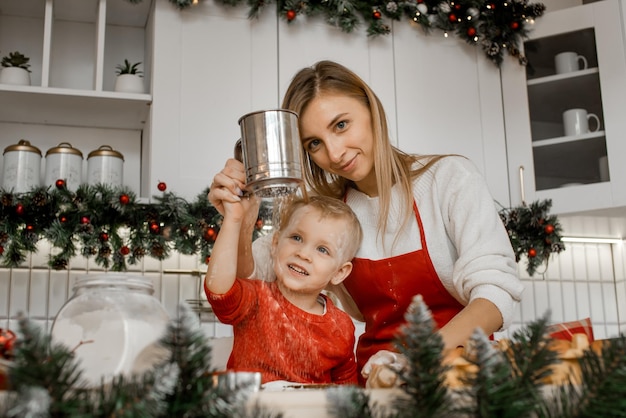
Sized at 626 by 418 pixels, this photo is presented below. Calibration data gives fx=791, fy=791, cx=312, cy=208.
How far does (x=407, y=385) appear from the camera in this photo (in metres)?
0.54

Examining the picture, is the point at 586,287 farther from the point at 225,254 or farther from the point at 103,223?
the point at 225,254

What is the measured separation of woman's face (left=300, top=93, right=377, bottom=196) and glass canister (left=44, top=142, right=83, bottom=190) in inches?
45.8

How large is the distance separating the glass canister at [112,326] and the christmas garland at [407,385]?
0.29 feet

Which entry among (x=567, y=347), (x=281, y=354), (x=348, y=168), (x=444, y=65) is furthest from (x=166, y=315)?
(x=444, y=65)

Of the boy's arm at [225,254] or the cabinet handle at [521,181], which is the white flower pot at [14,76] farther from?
the cabinet handle at [521,181]

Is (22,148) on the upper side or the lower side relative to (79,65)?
lower

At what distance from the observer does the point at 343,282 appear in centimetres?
147

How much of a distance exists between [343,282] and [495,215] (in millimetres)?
320

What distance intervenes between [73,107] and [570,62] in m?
1.65

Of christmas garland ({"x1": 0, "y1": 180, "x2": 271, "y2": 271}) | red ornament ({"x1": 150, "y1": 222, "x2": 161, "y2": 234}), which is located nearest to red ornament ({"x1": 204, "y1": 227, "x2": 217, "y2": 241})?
christmas garland ({"x1": 0, "y1": 180, "x2": 271, "y2": 271})

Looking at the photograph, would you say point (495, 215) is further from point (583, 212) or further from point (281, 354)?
point (583, 212)

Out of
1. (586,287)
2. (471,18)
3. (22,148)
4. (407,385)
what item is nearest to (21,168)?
(22,148)

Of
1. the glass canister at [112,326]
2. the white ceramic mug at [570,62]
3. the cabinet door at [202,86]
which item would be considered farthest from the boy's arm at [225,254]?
the white ceramic mug at [570,62]

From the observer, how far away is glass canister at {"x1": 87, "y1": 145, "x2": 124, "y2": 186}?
2.35 meters
